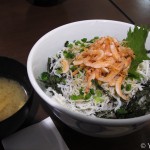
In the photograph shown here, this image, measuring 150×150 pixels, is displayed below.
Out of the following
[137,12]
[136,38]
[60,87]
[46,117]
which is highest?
[136,38]

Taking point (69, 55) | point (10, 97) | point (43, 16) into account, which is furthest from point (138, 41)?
point (43, 16)

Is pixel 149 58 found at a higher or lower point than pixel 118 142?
higher

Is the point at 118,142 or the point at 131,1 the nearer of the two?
the point at 118,142

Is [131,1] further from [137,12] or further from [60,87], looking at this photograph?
[60,87]

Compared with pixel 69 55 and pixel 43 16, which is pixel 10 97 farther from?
pixel 43 16

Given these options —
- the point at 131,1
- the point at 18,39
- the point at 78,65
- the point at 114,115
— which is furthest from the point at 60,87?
the point at 131,1

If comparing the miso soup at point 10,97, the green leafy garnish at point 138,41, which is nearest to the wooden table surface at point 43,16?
the miso soup at point 10,97

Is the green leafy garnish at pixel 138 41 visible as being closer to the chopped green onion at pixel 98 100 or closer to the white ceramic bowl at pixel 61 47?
the white ceramic bowl at pixel 61 47

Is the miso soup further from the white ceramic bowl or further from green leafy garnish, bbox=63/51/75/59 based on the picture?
green leafy garnish, bbox=63/51/75/59

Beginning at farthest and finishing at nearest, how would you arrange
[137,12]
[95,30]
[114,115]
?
1. [137,12]
2. [95,30]
3. [114,115]
